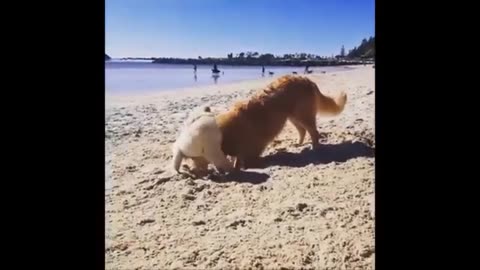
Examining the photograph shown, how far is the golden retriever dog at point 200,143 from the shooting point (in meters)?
1.39

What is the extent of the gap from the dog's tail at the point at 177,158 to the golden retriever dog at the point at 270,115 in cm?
12

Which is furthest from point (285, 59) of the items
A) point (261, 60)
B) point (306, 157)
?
point (306, 157)

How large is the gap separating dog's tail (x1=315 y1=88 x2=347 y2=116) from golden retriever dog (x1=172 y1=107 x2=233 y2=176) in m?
0.29

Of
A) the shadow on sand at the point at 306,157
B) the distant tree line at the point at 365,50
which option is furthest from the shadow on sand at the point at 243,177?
the distant tree line at the point at 365,50

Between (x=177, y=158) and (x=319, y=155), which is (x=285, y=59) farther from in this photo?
(x=177, y=158)

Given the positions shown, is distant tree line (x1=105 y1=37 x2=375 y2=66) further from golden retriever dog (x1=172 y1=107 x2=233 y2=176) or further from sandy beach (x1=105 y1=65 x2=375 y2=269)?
golden retriever dog (x1=172 y1=107 x2=233 y2=176)

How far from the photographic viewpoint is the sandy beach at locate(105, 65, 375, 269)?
129 centimetres

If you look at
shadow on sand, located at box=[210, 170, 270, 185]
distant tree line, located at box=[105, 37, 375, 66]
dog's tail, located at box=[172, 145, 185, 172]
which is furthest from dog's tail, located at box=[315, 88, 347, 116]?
dog's tail, located at box=[172, 145, 185, 172]

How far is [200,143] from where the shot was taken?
1.39 m

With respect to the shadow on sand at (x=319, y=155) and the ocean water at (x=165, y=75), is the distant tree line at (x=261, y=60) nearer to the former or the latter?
the ocean water at (x=165, y=75)

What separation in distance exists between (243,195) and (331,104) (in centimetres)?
35
